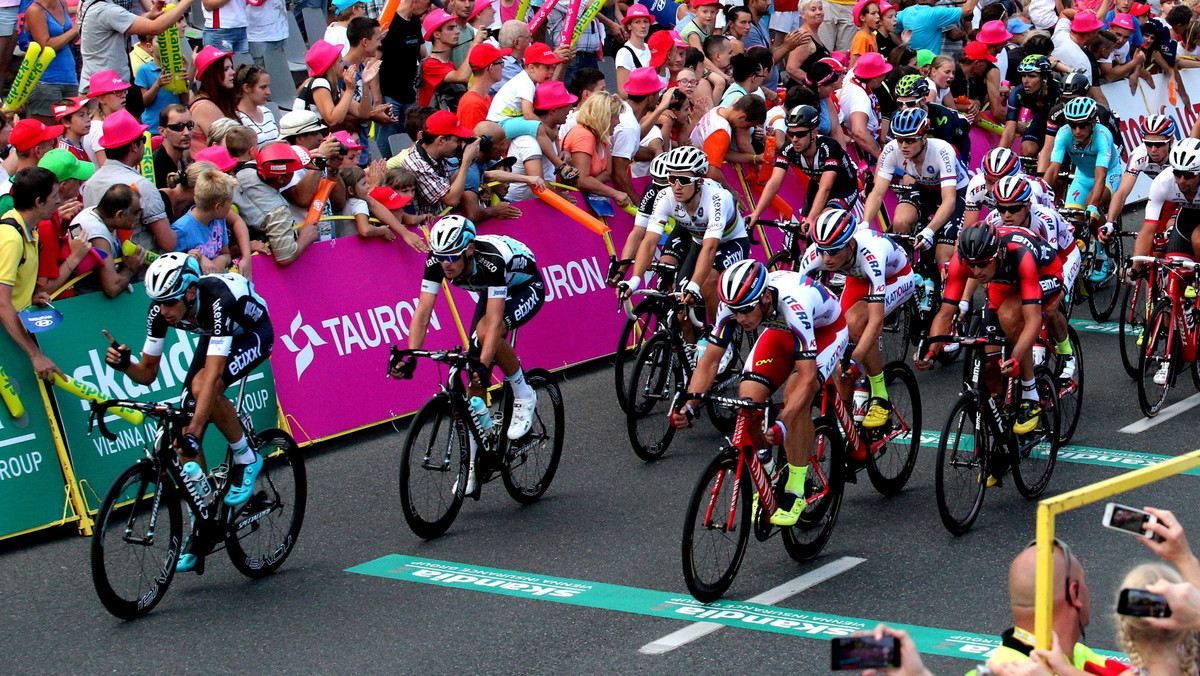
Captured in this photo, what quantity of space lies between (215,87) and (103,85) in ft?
3.64

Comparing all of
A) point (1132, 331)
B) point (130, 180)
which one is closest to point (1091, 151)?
point (1132, 331)

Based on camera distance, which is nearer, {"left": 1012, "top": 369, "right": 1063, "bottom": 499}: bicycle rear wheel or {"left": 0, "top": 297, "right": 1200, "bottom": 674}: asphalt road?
A: {"left": 0, "top": 297, "right": 1200, "bottom": 674}: asphalt road

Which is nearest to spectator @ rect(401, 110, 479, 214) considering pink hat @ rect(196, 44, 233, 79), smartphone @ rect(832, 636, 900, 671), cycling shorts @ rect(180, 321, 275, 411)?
pink hat @ rect(196, 44, 233, 79)

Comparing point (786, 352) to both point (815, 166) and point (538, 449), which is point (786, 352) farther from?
point (815, 166)

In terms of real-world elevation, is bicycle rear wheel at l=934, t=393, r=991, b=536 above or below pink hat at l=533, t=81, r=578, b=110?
below

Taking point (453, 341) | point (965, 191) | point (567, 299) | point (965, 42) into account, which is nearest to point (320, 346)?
point (453, 341)

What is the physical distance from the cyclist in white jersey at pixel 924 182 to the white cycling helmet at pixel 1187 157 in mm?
1909

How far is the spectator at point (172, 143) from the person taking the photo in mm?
9961

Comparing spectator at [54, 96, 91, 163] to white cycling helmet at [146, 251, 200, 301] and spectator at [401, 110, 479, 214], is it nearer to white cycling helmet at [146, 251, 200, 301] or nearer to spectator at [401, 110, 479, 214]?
spectator at [401, 110, 479, 214]

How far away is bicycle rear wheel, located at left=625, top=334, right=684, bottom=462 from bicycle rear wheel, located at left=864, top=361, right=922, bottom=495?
63.3 inches

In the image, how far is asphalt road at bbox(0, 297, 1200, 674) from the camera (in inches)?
263

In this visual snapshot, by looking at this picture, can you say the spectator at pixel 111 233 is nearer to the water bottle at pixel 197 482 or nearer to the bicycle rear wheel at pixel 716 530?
the water bottle at pixel 197 482

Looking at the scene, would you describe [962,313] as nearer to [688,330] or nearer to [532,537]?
[688,330]

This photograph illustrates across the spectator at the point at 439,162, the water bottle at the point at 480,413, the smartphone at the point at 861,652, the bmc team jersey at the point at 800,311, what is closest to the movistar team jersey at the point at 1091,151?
the spectator at the point at 439,162
